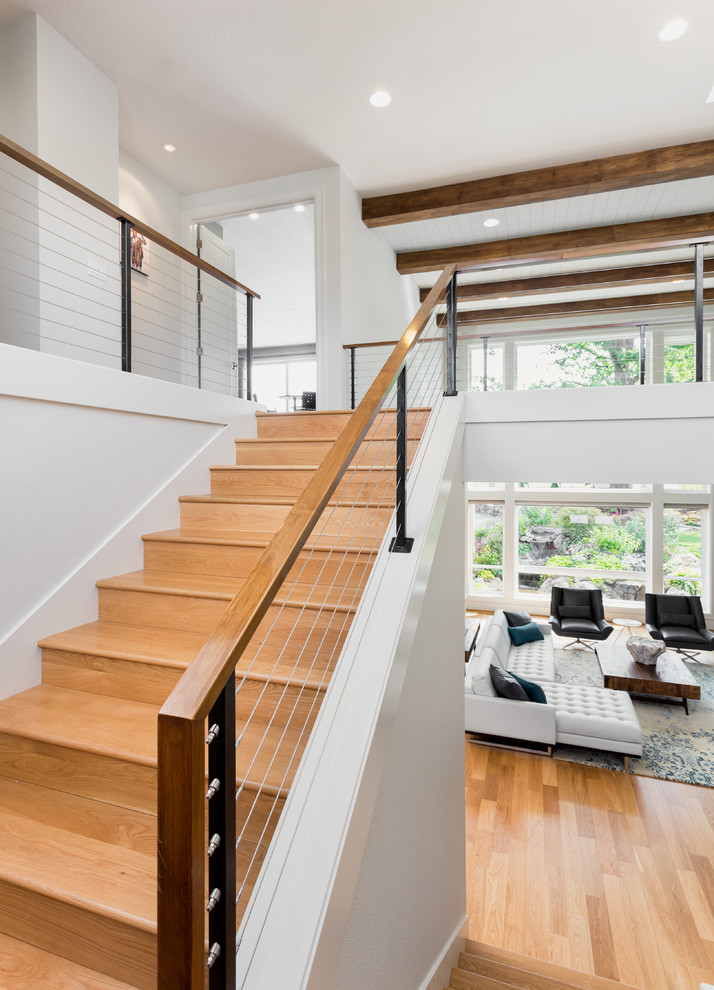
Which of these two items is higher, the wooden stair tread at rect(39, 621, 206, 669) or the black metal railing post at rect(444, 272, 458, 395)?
the black metal railing post at rect(444, 272, 458, 395)

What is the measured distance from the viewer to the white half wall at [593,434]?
304 centimetres

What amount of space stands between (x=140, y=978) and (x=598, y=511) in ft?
31.5

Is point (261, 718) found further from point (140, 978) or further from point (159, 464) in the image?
point (159, 464)

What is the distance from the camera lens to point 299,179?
5.25 m

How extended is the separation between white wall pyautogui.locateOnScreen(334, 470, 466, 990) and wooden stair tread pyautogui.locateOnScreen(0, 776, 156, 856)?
1.98 feet

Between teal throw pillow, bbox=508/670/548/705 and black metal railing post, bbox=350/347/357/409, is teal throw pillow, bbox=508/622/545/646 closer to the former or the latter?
teal throw pillow, bbox=508/670/548/705

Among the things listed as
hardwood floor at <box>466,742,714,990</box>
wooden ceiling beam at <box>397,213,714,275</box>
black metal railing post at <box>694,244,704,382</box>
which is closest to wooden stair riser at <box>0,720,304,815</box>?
black metal railing post at <box>694,244,704,382</box>

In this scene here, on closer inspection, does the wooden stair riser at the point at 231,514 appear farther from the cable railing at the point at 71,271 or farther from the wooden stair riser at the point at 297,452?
the cable railing at the point at 71,271

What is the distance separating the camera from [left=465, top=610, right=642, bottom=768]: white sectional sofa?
204 inches

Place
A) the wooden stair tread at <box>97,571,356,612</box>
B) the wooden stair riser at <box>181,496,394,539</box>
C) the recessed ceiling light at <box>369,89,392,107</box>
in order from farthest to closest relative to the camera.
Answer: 1. the recessed ceiling light at <box>369,89,392,107</box>
2. the wooden stair riser at <box>181,496,394,539</box>
3. the wooden stair tread at <box>97,571,356,612</box>

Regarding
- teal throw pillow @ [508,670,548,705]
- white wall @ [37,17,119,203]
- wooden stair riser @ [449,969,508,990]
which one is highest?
white wall @ [37,17,119,203]

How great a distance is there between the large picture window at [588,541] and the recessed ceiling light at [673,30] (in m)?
5.93

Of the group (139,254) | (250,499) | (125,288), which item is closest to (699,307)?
(250,499)

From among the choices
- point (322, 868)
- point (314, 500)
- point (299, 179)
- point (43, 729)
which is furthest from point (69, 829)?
point (299, 179)
